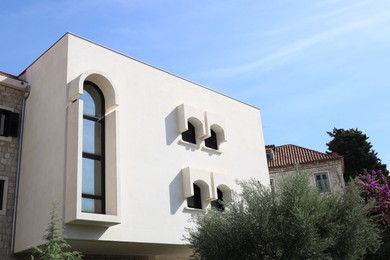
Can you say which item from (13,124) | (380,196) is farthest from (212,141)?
(380,196)

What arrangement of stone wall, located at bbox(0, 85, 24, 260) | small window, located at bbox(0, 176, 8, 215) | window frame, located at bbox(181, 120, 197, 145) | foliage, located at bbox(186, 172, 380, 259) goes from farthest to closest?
window frame, located at bbox(181, 120, 197, 145), small window, located at bbox(0, 176, 8, 215), stone wall, located at bbox(0, 85, 24, 260), foliage, located at bbox(186, 172, 380, 259)

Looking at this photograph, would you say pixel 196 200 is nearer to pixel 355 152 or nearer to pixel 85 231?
pixel 85 231

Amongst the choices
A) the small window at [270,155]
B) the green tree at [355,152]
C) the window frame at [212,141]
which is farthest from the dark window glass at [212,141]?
the green tree at [355,152]

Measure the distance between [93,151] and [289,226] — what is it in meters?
6.42

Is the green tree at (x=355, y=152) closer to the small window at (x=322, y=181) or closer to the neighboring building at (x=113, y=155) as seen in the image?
the small window at (x=322, y=181)

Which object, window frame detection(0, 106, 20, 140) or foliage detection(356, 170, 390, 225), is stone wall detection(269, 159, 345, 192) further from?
window frame detection(0, 106, 20, 140)

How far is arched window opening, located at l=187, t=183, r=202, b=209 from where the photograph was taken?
1611cm

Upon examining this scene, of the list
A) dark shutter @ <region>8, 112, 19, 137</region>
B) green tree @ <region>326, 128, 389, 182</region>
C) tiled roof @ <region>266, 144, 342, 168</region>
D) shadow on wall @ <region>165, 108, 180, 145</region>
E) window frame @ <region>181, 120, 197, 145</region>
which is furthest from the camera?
green tree @ <region>326, 128, 389, 182</region>

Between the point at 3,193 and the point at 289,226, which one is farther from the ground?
the point at 3,193

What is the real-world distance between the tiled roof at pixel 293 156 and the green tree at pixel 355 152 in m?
8.61

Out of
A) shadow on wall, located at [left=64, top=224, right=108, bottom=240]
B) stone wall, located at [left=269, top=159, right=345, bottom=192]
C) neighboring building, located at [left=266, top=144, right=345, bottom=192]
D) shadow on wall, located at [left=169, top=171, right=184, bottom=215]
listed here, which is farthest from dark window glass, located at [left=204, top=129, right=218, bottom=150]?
stone wall, located at [left=269, top=159, right=345, bottom=192]

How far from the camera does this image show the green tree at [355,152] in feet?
133

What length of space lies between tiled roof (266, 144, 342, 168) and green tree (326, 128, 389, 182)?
28.2ft

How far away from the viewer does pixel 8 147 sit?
14117mm
